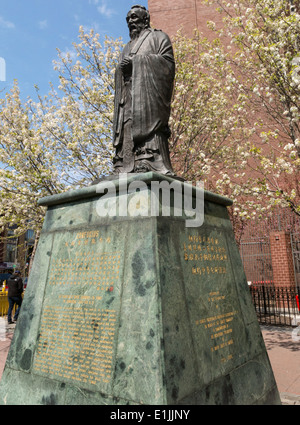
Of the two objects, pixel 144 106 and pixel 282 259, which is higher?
pixel 144 106

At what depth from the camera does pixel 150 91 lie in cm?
462

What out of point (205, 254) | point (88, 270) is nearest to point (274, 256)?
point (205, 254)

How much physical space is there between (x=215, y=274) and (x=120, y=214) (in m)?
1.50

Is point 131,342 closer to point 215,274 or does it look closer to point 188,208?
point 215,274

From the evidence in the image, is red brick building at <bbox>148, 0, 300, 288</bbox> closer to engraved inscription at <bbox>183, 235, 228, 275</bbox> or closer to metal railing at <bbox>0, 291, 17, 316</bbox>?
engraved inscription at <bbox>183, 235, 228, 275</bbox>

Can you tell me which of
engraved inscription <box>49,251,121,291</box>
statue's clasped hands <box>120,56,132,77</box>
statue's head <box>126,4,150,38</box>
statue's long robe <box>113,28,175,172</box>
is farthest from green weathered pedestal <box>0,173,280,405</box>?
statue's head <box>126,4,150,38</box>

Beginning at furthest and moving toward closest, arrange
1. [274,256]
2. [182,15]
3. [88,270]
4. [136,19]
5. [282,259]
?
[182,15] < [274,256] < [282,259] < [136,19] < [88,270]

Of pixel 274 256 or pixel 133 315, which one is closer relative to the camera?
pixel 133 315

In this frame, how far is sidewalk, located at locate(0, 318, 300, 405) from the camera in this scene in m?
5.39

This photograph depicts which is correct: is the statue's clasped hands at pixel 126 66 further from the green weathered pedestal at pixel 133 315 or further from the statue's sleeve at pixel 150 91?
the green weathered pedestal at pixel 133 315

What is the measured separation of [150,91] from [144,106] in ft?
0.88

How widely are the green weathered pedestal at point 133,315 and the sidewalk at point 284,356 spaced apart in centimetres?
155

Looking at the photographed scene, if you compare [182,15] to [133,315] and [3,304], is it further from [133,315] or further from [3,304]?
[133,315]

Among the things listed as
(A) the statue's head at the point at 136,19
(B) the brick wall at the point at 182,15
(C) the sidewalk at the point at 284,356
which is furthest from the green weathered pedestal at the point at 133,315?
(B) the brick wall at the point at 182,15
